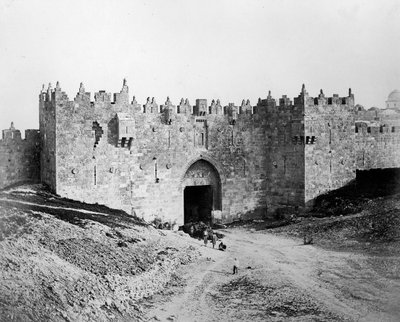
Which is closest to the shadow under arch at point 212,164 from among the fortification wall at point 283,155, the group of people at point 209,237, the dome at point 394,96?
the fortification wall at point 283,155

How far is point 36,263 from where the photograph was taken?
18.8m

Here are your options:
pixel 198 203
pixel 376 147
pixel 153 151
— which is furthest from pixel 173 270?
pixel 376 147

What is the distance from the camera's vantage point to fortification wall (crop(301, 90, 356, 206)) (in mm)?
37125

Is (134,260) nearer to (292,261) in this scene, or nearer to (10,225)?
(10,225)

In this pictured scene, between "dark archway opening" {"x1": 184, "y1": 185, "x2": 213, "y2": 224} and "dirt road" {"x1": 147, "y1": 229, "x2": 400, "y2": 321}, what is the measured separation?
1022cm

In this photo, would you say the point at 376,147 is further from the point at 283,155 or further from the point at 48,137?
the point at 48,137

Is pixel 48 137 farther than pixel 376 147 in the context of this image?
No

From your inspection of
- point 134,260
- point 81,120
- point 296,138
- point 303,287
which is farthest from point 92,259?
point 296,138

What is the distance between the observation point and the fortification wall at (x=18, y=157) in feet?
105

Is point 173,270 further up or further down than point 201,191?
further down

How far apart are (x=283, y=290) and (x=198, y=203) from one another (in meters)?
18.5

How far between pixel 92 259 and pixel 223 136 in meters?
18.3

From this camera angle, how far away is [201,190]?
39031 millimetres

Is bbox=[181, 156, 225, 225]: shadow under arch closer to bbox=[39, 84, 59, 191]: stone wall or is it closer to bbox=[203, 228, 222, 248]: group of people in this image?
bbox=[203, 228, 222, 248]: group of people
